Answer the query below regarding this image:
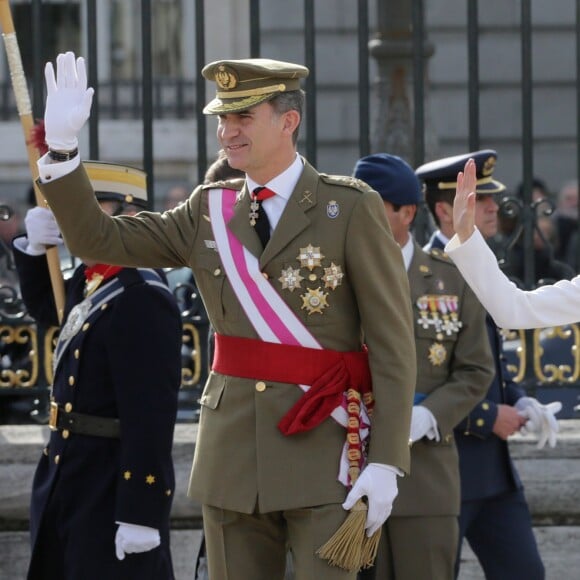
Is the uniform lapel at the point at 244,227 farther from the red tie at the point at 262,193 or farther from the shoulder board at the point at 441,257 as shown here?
the shoulder board at the point at 441,257

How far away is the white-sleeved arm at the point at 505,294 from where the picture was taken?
4043 mm

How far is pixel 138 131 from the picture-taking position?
15.0m

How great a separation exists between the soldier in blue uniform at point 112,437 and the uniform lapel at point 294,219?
644 millimetres

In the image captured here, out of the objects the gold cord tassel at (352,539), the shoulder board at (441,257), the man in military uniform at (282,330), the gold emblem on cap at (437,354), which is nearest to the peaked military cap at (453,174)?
the shoulder board at (441,257)

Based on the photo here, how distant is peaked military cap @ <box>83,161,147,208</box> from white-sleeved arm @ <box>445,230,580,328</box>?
144cm

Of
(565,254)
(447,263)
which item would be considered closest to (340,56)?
(565,254)

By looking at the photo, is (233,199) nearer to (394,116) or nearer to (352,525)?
(352,525)

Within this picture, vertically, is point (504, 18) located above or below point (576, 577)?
above

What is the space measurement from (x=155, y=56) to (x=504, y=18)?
3374mm

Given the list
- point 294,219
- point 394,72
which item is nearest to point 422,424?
point 294,219

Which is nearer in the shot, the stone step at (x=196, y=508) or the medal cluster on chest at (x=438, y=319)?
the medal cluster on chest at (x=438, y=319)

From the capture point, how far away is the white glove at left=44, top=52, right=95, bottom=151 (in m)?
4.21

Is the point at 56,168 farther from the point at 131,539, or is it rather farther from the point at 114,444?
the point at 131,539

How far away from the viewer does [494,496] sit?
5555mm
